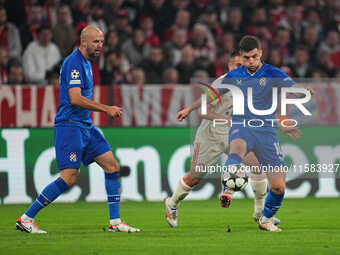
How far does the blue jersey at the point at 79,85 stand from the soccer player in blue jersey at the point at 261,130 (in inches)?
63.6

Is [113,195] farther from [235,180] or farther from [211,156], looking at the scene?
[211,156]

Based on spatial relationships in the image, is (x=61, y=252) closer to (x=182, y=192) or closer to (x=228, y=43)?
(x=182, y=192)

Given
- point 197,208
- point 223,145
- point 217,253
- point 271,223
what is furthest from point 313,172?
point 217,253

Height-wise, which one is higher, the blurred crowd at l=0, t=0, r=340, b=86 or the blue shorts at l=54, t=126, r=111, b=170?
the blurred crowd at l=0, t=0, r=340, b=86

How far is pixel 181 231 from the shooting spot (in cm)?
863

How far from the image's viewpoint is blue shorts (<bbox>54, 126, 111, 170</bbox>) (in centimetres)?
835

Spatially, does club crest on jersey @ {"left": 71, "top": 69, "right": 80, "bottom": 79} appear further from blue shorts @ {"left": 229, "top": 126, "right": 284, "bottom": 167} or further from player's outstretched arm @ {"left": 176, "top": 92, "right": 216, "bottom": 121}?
blue shorts @ {"left": 229, "top": 126, "right": 284, "bottom": 167}

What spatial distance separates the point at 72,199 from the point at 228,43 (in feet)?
16.7

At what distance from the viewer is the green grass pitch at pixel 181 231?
7.10 meters

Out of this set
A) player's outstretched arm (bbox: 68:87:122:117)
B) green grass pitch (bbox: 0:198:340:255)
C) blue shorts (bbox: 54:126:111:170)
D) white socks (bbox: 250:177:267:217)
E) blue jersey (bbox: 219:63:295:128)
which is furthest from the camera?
white socks (bbox: 250:177:267:217)

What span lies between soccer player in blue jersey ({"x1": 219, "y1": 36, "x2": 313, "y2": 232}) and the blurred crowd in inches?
211

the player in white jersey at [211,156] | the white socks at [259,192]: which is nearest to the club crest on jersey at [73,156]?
the player in white jersey at [211,156]

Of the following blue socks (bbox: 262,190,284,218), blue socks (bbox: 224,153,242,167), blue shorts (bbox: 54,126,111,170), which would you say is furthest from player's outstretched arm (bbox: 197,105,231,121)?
blue shorts (bbox: 54,126,111,170)

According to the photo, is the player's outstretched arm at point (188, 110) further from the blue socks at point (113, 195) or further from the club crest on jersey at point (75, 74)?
the club crest on jersey at point (75, 74)
